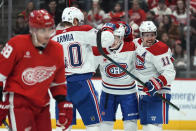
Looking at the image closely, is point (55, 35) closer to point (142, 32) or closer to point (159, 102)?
point (142, 32)

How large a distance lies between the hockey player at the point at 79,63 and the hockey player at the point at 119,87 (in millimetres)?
347

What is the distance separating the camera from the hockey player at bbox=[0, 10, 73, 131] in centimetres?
294

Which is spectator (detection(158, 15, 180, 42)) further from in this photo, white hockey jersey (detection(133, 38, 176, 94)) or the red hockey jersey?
the red hockey jersey

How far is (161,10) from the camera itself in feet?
24.7

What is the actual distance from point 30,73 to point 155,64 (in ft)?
5.81

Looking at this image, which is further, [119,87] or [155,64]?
[119,87]

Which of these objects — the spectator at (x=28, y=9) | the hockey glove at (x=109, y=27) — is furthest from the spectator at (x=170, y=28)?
the hockey glove at (x=109, y=27)

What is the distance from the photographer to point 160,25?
7.31 meters

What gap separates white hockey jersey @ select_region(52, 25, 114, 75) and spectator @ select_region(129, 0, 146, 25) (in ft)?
10.1

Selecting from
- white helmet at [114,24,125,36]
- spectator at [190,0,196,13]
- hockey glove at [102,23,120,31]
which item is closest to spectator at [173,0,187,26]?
spectator at [190,0,196,13]

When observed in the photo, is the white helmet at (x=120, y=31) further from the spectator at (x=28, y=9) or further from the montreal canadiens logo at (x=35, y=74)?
the spectator at (x=28, y=9)

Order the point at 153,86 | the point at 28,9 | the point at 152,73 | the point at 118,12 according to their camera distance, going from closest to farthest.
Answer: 1. the point at 153,86
2. the point at 152,73
3. the point at 28,9
4. the point at 118,12

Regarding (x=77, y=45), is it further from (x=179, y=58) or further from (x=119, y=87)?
(x=179, y=58)

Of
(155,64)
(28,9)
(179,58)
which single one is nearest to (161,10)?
(179,58)
